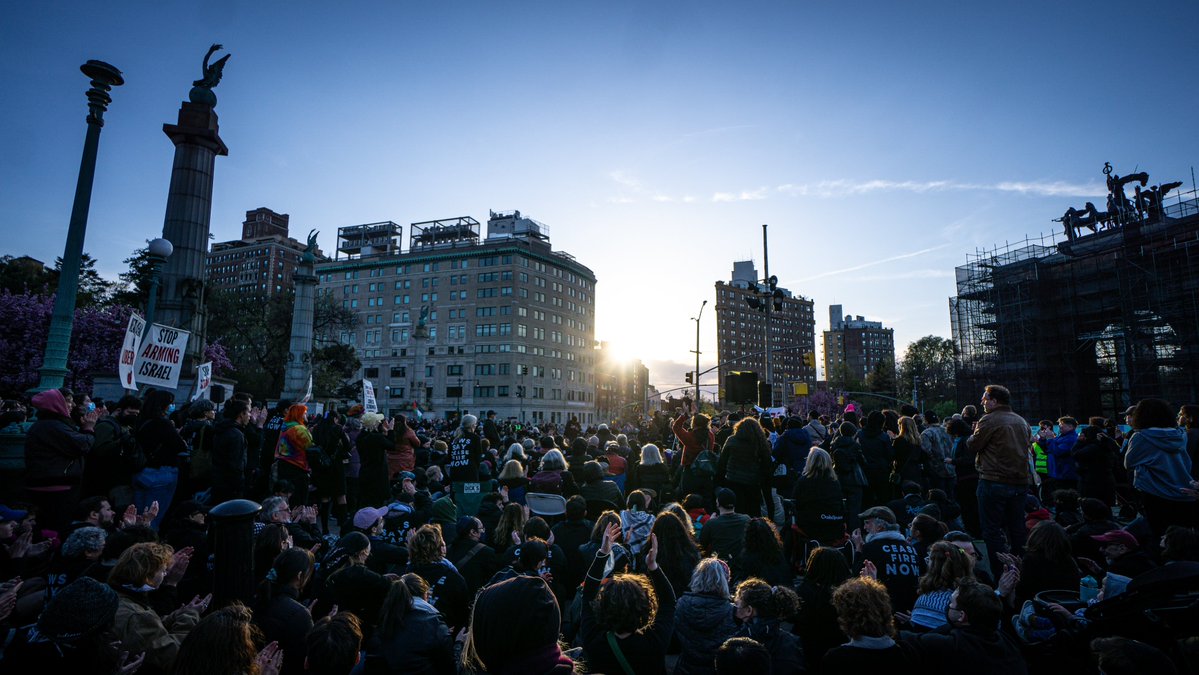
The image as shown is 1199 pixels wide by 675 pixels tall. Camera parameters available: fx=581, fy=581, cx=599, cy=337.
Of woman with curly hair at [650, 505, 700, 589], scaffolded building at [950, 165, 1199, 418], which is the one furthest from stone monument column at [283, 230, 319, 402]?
scaffolded building at [950, 165, 1199, 418]

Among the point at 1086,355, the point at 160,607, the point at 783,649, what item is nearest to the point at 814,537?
the point at 783,649

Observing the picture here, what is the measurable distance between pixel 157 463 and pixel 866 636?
27.8ft

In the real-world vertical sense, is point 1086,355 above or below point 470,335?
below

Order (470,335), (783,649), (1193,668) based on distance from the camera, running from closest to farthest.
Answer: (1193,668) < (783,649) < (470,335)

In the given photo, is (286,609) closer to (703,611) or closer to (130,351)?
(703,611)

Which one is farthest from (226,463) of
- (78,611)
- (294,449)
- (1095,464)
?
(1095,464)

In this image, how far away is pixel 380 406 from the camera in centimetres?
9975

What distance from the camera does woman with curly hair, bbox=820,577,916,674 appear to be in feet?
11.1

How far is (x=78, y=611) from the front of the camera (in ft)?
10.4

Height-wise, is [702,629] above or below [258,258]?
below

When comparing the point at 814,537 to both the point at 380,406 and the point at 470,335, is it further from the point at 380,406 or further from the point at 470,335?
the point at 380,406

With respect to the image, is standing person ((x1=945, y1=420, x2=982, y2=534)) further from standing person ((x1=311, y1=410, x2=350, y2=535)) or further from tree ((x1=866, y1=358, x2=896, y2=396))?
tree ((x1=866, y1=358, x2=896, y2=396))

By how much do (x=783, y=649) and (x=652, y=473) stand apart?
255 inches

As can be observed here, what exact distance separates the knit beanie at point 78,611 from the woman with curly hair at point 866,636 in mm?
4128
